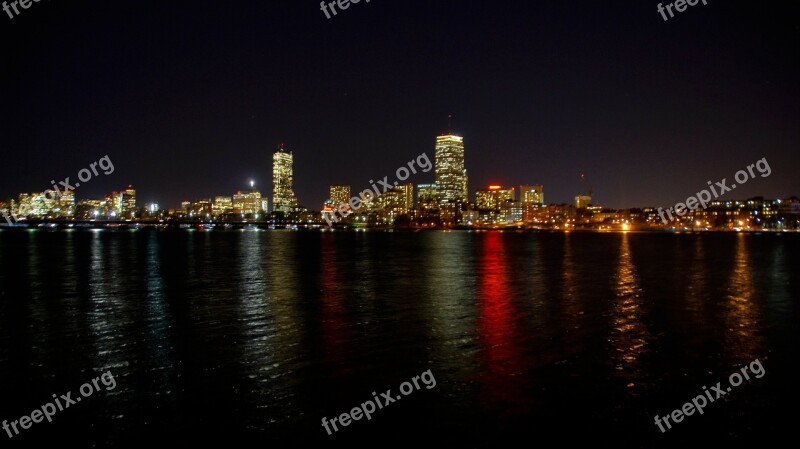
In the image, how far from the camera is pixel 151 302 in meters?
29.8

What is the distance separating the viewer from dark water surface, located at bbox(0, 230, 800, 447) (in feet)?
41.4

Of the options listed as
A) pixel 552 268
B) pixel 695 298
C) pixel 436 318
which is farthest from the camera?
pixel 552 268

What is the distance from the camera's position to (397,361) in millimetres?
17891

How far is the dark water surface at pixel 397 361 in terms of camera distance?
12.6 metres

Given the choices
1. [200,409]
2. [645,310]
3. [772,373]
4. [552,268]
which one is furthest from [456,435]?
[552,268]

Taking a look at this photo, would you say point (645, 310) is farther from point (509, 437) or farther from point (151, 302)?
point (151, 302)

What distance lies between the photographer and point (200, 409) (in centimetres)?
1352

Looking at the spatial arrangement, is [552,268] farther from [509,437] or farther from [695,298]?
[509,437]

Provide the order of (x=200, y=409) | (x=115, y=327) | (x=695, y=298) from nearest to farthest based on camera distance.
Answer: (x=200, y=409) < (x=115, y=327) < (x=695, y=298)

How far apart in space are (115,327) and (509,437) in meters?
17.7

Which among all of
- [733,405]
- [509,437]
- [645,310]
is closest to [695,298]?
[645,310]

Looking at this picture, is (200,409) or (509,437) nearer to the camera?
(509,437)

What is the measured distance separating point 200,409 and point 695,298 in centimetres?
2983

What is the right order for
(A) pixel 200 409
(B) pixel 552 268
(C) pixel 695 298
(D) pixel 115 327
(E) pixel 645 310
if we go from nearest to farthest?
(A) pixel 200 409, (D) pixel 115 327, (E) pixel 645 310, (C) pixel 695 298, (B) pixel 552 268
